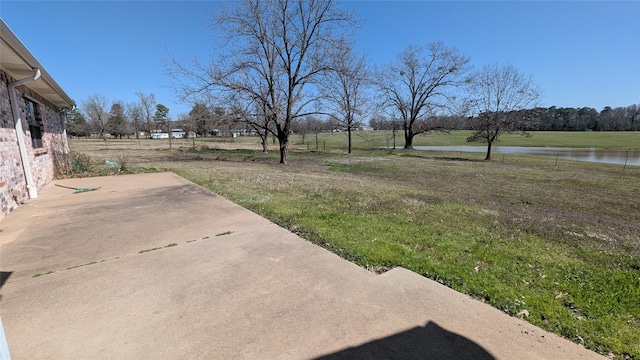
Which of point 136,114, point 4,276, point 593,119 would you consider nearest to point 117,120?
point 136,114

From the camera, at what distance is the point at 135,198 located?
253 inches

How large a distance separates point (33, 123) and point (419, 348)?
35.8 feet

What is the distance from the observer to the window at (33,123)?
7.42m

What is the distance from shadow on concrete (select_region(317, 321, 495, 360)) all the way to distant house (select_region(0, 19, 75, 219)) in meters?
5.55

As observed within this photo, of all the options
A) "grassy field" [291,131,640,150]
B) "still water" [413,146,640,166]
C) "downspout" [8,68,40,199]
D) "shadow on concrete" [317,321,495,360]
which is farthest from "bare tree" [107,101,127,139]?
"shadow on concrete" [317,321,495,360]

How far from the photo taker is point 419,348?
1.96m

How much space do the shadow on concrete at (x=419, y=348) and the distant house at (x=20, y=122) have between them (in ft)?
18.2

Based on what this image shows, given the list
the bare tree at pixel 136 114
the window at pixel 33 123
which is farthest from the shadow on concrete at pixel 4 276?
the bare tree at pixel 136 114

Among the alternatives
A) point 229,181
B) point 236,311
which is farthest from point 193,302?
point 229,181

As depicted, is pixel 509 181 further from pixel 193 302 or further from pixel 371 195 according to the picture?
pixel 193 302

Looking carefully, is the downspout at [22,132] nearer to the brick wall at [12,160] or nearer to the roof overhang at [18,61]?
the brick wall at [12,160]

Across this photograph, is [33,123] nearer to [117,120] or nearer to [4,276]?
[4,276]

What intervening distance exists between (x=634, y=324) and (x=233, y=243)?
4198mm

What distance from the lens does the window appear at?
742cm
